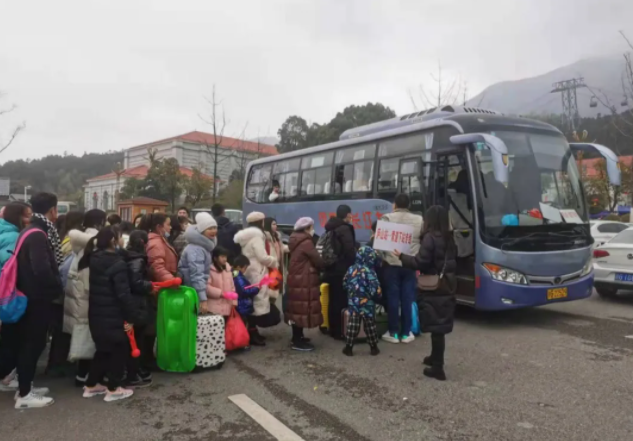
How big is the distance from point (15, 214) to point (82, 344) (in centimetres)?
132

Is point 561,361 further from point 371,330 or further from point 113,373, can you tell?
point 113,373

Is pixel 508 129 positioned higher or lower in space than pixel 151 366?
higher

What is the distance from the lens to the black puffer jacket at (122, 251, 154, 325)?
439 centimetres

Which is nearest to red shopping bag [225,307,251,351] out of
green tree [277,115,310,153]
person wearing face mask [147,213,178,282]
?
person wearing face mask [147,213,178,282]

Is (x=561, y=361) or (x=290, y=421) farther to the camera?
(x=561, y=361)

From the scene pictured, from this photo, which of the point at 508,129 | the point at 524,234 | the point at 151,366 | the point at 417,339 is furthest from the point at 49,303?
the point at 508,129

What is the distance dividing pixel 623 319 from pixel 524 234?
2.44 metres

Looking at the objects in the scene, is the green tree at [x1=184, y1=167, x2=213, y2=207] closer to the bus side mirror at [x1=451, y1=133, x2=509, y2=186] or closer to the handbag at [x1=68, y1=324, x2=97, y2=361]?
the bus side mirror at [x1=451, y1=133, x2=509, y2=186]

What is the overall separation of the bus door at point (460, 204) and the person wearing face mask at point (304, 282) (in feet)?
8.06

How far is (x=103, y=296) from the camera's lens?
4.29m

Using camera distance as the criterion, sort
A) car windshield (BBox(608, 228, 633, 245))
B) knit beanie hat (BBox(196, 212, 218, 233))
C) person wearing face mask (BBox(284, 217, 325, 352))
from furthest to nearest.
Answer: car windshield (BBox(608, 228, 633, 245))
person wearing face mask (BBox(284, 217, 325, 352))
knit beanie hat (BBox(196, 212, 218, 233))

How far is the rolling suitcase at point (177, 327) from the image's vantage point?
496cm

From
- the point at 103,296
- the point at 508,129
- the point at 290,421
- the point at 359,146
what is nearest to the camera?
the point at 290,421

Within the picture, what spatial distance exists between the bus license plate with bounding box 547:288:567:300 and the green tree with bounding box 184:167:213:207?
98.2 ft
